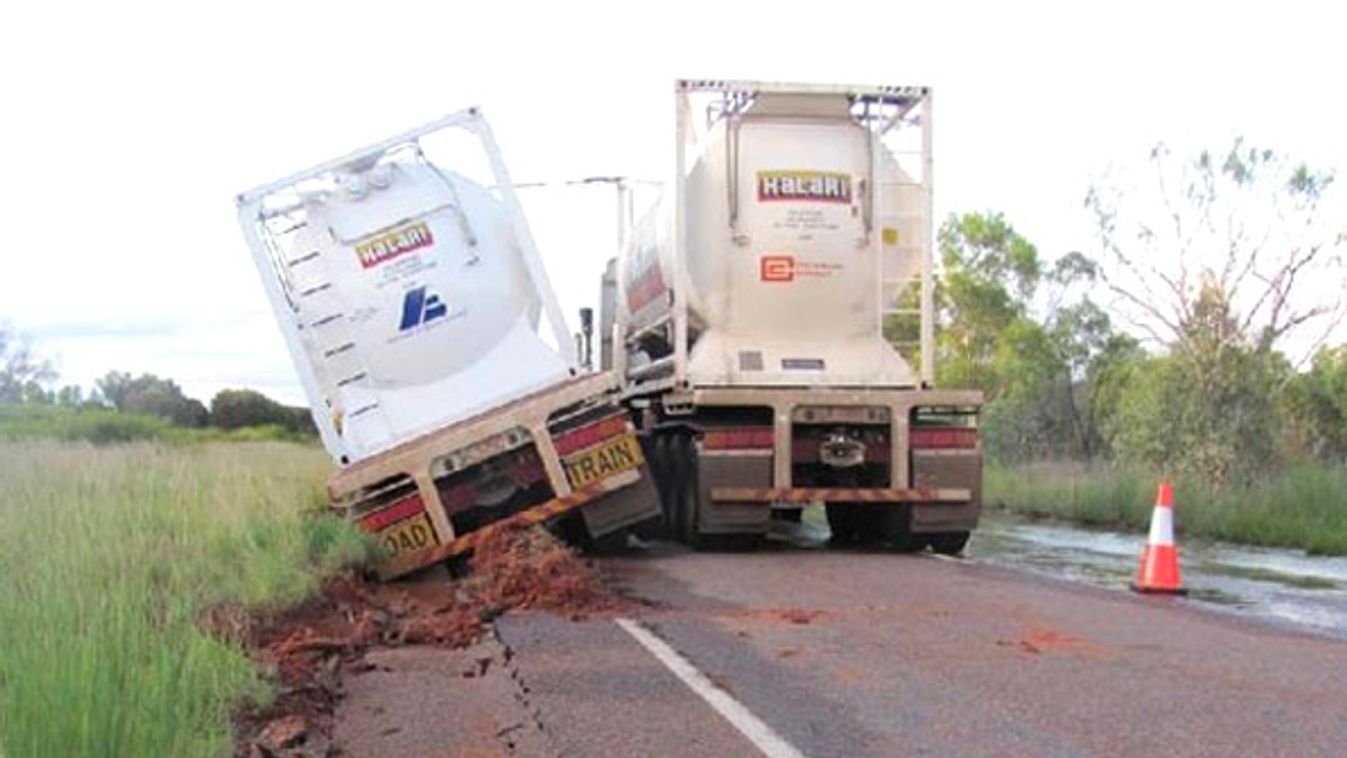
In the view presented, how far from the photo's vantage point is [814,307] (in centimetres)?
1436

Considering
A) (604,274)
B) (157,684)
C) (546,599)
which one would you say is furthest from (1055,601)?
(604,274)

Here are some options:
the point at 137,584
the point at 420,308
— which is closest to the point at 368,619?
the point at 137,584

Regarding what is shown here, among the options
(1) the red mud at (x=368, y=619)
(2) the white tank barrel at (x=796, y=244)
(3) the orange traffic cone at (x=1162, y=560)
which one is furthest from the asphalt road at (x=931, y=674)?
(2) the white tank barrel at (x=796, y=244)

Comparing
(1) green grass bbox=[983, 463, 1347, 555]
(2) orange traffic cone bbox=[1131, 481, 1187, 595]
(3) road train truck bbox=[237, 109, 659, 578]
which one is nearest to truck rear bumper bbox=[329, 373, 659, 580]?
(3) road train truck bbox=[237, 109, 659, 578]

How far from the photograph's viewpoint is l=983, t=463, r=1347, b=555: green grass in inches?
775

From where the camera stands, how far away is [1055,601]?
418 inches

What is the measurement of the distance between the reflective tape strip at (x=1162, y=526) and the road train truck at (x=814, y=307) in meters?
2.05

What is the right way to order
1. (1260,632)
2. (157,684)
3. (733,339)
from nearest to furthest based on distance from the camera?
(157,684) < (1260,632) < (733,339)

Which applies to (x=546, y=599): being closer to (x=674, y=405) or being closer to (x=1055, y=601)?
(x=1055, y=601)

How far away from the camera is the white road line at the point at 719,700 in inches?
235

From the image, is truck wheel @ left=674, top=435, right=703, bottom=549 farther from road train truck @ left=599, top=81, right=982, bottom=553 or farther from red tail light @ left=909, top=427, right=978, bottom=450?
red tail light @ left=909, top=427, right=978, bottom=450

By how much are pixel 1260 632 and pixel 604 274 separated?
38.9 ft

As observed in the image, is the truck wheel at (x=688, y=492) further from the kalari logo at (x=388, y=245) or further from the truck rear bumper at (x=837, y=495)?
the kalari logo at (x=388, y=245)

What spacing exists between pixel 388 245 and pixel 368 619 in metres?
4.63
